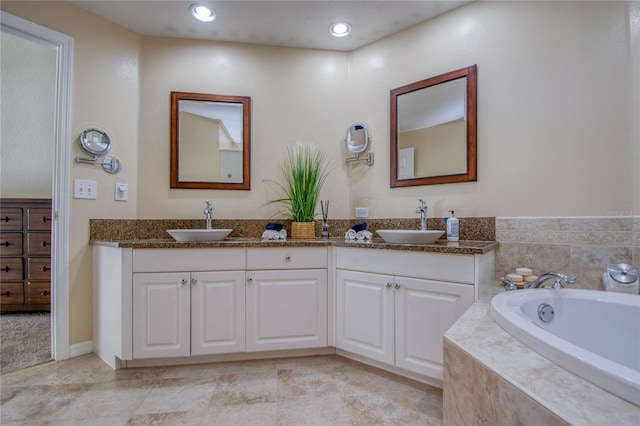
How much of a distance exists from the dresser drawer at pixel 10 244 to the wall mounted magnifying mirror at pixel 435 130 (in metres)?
3.48

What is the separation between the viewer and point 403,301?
1.71 metres

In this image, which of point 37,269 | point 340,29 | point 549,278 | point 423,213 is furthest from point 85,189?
point 549,278

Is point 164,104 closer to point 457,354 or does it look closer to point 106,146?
point 106,146

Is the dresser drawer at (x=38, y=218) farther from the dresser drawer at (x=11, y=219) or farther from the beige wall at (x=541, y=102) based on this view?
the beige wall at (x=541, y=102)

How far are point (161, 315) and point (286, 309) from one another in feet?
2.43

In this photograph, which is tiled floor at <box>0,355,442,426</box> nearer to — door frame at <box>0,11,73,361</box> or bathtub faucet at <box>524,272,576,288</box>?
door frame at <box>0,11,73,361</box>

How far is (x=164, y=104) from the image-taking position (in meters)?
2.38

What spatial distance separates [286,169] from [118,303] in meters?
1.46

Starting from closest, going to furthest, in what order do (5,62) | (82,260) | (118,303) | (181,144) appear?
(118,303) → (82,260) → (181,144) → (5,62)

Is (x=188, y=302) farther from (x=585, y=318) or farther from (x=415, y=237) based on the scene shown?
(x=585, y=318)

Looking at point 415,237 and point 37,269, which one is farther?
point 37,269

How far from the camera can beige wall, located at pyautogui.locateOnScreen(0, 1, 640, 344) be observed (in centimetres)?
159

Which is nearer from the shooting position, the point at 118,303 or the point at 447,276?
the point at 447,276

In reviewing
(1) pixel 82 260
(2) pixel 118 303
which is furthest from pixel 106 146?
(2) pixel 118 303
